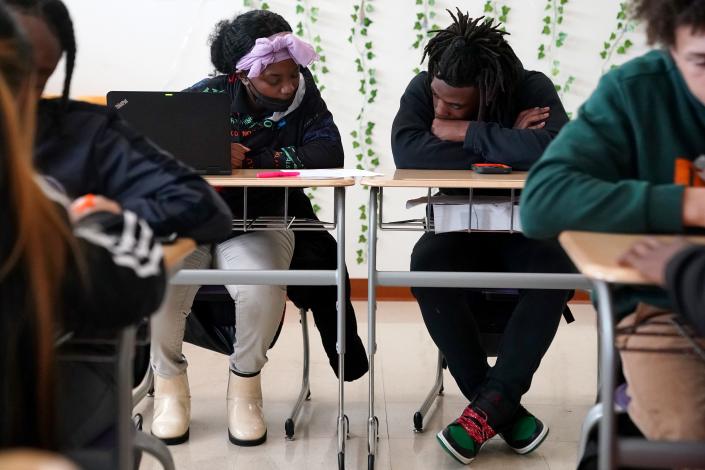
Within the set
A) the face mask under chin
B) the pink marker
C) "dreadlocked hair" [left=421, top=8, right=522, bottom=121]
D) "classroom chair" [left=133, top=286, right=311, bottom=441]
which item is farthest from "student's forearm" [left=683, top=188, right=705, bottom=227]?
the face mask under chin

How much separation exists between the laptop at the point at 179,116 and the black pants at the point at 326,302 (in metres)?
0.44

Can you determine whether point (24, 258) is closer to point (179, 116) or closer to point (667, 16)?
point (667, 16)

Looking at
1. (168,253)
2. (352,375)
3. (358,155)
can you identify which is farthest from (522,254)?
(358,155)

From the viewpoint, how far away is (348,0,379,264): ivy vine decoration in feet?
13.2

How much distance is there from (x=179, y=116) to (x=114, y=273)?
1307 millimetres

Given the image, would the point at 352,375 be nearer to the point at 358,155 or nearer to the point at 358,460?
the point at 358,460

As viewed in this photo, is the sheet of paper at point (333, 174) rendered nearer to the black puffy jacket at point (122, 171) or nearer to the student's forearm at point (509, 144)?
the student's forearm at point (509, 144)

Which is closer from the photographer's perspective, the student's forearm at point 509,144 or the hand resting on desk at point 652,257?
the hand resting on desk at point 652,257

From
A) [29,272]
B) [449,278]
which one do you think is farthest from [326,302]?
[29,272]

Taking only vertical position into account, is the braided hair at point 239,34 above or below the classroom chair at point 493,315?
above

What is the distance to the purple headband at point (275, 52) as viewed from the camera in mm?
2509

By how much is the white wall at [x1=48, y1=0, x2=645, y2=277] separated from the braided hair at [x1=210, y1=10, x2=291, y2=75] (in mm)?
1394

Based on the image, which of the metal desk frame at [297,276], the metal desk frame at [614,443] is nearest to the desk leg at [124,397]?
the metal desk frame at [614,443]

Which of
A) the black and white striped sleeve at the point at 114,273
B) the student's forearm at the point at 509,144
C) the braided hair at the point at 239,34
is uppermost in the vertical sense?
the braided hair at the point at 239,34
